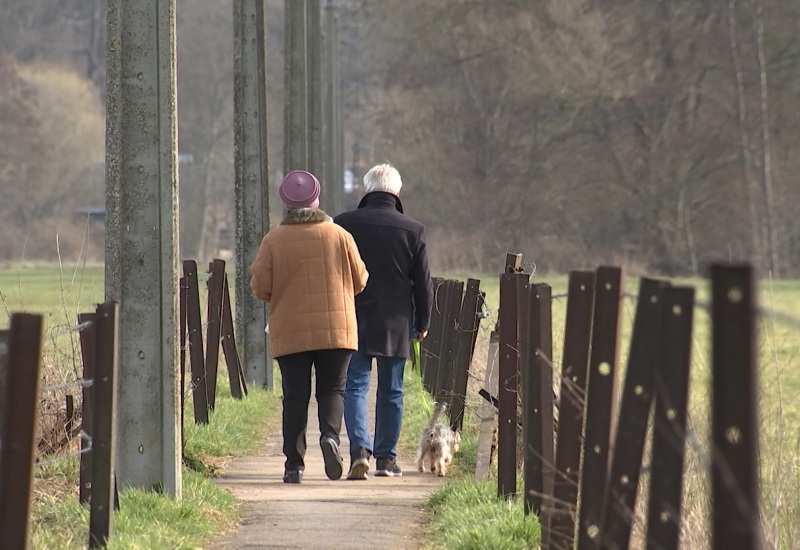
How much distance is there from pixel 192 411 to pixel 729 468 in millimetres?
8907

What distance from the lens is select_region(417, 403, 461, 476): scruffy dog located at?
9344 millimetres

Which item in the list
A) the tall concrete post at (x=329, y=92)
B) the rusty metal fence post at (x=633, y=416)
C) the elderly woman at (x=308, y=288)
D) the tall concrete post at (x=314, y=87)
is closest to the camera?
the rusty metal fence post at (x=633, y=416)

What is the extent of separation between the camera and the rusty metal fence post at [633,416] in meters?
4.55

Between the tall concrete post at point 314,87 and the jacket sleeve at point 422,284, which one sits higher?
the tall concrete post at point 314,87

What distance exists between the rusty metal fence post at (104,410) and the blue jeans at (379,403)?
3.10 meters

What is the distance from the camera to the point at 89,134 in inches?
3150

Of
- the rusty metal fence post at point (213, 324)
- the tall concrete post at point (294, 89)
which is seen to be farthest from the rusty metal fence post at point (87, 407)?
the tall concrete post at point (294, 89)

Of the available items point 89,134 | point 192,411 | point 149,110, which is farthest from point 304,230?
point 89,134

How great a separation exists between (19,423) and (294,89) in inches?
703

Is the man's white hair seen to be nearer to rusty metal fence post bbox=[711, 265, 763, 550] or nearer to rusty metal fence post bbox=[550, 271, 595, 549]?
rusty metal fence post bbox=[550, 271, 595, 549]

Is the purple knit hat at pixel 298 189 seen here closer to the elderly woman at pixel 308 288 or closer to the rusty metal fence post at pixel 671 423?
the elderly woman at pixel 308 288

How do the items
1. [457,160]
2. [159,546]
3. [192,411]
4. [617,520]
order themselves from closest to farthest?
[617,520], [159,546], [192,411], [457,160]

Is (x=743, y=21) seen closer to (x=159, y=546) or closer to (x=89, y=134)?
(x=89, y=134)

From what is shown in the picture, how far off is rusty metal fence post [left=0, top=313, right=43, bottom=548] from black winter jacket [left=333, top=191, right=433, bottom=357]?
448 cm
